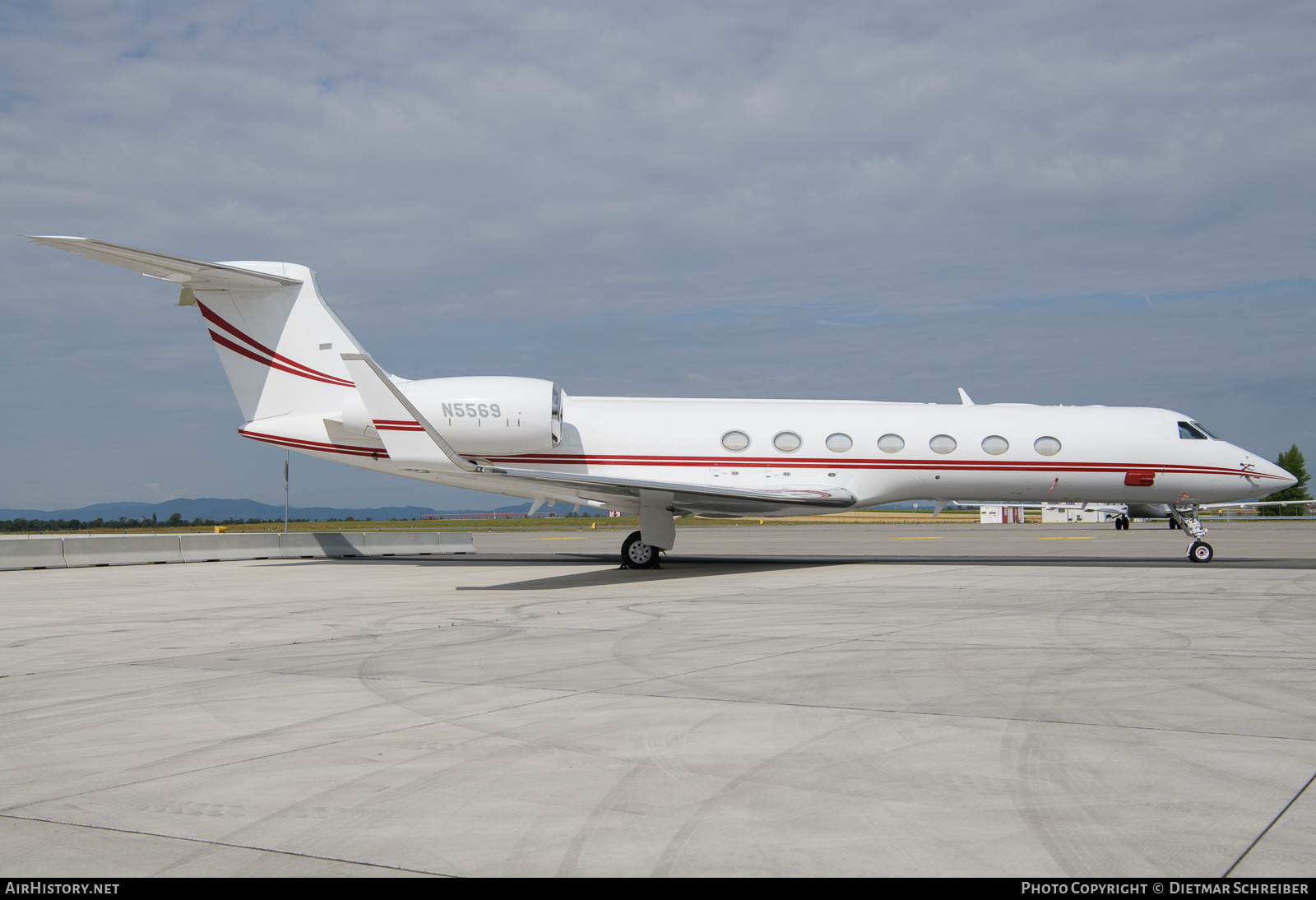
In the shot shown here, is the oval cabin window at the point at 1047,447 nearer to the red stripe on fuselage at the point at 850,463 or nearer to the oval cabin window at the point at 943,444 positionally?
the red stripe on fuselage at the point at 850,463

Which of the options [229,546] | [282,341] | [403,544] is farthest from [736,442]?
[229,546]

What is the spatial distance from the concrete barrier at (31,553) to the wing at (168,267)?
6.24 meters

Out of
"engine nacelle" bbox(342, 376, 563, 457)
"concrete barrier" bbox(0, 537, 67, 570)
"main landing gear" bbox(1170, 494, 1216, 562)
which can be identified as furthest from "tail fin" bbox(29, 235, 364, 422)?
"main landing gear" bbox(1170, 494, 1216, 562)

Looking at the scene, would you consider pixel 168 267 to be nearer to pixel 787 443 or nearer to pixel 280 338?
pixel 280 338

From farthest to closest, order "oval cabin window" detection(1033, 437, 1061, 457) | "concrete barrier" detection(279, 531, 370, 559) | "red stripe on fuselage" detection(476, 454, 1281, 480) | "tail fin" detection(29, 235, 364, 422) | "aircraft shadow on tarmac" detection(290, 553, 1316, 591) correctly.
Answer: "concrete barrier" detection(279, 531, 370, 559)
"tail fin" detection(29, 235, 364, 422)
"oval cabin window" detection(1033, 437, 1061, 457)
"red stripe on fuselage" detection(476, 454, 1281, 480)
"aircraft shadow on tarmac" detection(290, 553, 1316, 591)

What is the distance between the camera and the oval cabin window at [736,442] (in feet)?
58.6

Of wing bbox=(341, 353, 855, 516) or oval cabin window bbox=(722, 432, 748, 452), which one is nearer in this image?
wing bbox=(341, 353, 855, 516)

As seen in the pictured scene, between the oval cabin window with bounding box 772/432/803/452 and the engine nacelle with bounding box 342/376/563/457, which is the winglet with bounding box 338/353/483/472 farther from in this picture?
the oval cabin window with bounding box 772/432/803/452

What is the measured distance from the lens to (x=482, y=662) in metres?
7.09

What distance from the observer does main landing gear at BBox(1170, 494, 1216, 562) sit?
1825cm

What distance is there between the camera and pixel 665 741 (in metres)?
4.63

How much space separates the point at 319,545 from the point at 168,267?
8.17 metres

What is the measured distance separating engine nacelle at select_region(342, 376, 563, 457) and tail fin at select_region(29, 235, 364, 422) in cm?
193

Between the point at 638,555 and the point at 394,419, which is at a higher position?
the point at 394,419
